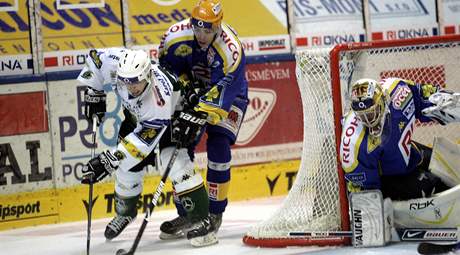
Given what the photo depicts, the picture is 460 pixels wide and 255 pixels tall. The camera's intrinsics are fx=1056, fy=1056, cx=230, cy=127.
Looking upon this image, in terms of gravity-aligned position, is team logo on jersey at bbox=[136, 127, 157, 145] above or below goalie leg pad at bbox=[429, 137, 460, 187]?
above

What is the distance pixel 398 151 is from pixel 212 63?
1.21 meters

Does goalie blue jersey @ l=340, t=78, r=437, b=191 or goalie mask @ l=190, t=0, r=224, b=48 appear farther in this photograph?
goalie mask @ l=190, t=0, r=224, b=48

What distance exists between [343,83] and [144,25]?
2.34m

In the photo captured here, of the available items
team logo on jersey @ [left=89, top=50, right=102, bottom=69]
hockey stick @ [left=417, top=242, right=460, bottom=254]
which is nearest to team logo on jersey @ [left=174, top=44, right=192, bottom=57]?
team logo on jersey @ [left=89, top=50, right=102, bottom=69]

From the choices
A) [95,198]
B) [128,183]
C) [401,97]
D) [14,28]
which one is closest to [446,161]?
[401,97]

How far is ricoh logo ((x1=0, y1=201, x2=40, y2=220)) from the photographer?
6.95m

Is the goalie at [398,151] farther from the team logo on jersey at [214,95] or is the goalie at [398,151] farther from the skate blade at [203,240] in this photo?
the skate blade at [203,240]

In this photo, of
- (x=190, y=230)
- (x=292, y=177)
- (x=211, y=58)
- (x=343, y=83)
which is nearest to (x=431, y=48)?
(x=343, y=83)

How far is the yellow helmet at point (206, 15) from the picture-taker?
571cm

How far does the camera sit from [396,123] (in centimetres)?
534

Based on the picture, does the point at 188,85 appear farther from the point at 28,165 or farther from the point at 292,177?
the point at 292,177

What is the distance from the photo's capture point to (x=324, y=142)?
5.71m

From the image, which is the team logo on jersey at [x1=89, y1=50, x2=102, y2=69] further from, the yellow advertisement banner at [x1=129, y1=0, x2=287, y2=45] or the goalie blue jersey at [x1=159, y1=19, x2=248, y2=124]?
the yellow advertisement banner at [x1=129, y1=0, x2=287, y2=45]

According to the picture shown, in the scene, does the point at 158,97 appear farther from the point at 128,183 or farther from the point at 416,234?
the point at 416,234
